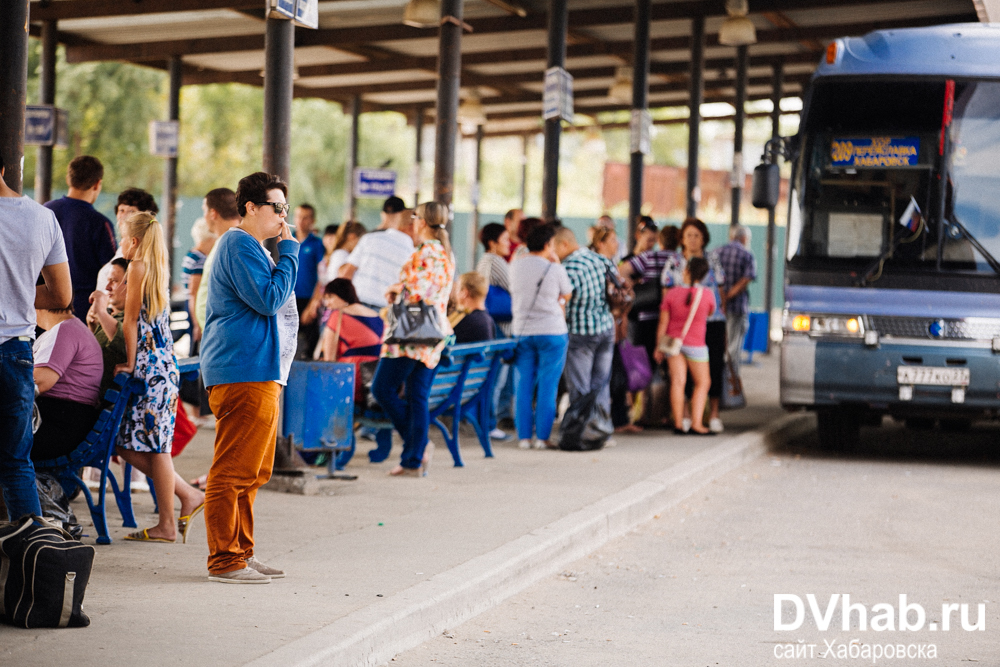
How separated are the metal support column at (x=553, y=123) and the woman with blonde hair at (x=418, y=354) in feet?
17.9

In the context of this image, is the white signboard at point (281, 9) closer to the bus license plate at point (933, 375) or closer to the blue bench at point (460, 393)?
the blue bench at point (460, 393)

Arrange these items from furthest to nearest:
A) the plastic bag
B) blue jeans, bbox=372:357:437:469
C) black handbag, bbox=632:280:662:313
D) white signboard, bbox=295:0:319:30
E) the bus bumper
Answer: black handbag, bbox=632:280:662:313, the bus bumper, blue jeans, bbox=372:357:437:469, white signboard, bbox=295:0:319:30, the plastic bag

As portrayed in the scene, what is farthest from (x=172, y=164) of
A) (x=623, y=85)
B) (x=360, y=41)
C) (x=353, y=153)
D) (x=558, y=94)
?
(x=558, y=94)

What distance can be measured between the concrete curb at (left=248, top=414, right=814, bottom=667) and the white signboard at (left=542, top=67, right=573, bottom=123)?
532cm

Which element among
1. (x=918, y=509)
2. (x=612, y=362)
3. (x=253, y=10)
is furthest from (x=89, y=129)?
(x=918, y=509)

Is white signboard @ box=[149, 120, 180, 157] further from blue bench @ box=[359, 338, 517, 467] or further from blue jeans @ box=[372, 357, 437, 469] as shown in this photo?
blue jeans @ box=[372, 357, 437, 469]

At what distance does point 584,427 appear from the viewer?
36.4 ft

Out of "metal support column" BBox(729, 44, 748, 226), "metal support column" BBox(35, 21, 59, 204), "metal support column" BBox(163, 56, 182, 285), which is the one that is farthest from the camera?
"metal support column" BBox(163, 56, 182, 285)

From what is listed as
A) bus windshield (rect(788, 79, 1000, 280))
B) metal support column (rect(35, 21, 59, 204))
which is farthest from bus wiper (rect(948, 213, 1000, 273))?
metal support column (rect(35, 21, 59, 204))

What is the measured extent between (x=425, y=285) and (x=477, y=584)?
3421 millimetres

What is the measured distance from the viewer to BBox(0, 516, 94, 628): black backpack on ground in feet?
16.2

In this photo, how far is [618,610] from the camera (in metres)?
6.22

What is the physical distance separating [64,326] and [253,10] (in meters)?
15.0

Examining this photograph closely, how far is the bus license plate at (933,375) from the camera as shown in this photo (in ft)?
36.0
